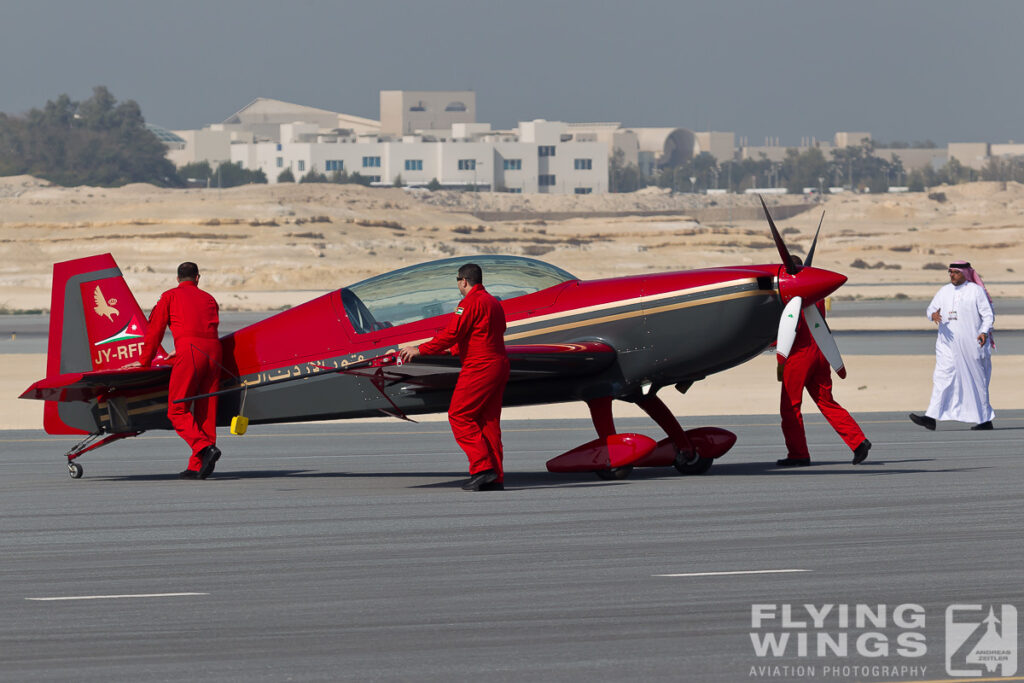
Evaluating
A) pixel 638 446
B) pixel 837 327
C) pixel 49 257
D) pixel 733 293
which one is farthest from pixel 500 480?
pixel 49 257

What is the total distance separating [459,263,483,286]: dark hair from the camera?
11.5 m

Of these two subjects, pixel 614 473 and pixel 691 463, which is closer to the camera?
pixel 614 473

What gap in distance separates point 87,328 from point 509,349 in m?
3.99

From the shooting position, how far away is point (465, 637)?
6797 millimetres

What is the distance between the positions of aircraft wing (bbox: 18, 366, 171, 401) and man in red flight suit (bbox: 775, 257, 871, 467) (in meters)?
5.52

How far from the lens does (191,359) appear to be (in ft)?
41.3

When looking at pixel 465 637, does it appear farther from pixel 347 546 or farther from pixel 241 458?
pixel 241 458

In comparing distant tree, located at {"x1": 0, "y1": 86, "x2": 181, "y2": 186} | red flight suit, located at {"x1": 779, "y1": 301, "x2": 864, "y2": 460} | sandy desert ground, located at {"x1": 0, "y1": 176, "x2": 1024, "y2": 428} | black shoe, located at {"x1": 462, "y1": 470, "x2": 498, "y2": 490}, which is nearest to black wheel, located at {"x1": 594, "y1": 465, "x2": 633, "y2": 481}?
black shoe, located at {"x1": 462, "y1": 470, "x2": 498, "y2": 490}

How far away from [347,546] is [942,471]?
5775 millimetres

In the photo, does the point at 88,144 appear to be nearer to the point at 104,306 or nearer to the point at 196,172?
the point at 196,172

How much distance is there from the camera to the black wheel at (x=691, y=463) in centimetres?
1273

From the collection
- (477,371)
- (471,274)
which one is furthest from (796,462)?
(471,274)

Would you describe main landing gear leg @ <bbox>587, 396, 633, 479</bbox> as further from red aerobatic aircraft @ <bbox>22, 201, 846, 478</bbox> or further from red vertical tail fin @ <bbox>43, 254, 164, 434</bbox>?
red vertical tail fin @ <bbox>43, 254, 164, 434</bbox>

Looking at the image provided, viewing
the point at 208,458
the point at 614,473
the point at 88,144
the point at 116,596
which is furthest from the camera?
the point at 88,144
